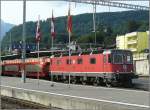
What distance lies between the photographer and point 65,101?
1755 centimetres

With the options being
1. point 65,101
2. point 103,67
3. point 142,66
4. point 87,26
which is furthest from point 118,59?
point 87,26

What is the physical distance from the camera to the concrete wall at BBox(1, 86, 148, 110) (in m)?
14.7

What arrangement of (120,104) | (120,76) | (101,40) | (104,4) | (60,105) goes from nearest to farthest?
(120,104) → (60,105) → (120,76) → (104,4) → (101,40)

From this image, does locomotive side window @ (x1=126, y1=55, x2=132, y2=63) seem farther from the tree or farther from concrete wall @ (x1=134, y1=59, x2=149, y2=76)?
the tree

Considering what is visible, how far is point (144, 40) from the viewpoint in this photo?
104 meters

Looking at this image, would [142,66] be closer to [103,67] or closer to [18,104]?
[103,67]

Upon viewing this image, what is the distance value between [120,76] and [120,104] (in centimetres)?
1658

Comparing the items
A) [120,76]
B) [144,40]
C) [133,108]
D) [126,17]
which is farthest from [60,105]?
[126,17]

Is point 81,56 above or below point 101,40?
below

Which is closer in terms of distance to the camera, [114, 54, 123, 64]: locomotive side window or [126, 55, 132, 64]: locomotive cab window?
[114, 54, 123, 64]: locomotive side window

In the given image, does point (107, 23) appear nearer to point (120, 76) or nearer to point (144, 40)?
point (144, 40)

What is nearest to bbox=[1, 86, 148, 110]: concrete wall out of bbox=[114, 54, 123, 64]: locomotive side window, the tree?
bbox=[114, 54, 123, 64]: locomotive side window

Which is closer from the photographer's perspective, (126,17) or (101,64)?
(101,64)

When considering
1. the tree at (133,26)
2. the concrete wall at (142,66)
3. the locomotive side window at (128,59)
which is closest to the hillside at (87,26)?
the tree at (133,26)
